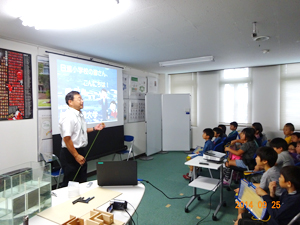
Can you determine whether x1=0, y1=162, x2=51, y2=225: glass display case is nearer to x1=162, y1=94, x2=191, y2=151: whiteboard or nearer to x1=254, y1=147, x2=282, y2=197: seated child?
x1=254, y1=147, x2=282, y2=197: seated child

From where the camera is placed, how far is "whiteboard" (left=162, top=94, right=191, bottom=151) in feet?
20.8

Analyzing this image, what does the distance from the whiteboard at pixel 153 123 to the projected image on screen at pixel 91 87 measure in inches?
52.3

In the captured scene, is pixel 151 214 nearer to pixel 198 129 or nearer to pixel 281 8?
pixel 281 8

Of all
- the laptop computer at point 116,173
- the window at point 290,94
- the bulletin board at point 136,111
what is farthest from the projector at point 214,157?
the window at point 290,94

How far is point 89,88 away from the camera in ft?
13.3

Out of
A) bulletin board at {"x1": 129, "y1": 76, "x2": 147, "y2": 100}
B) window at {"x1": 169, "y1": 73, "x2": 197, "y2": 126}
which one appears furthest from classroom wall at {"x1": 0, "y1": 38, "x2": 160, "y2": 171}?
window at {"x1": 169, "y1": 73, "x2": 197, "y2": 126}

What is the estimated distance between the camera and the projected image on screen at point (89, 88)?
346cm

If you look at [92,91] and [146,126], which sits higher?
[92,91]

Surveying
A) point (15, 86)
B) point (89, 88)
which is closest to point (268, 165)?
point (89, 88)

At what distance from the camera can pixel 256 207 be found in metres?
1.92

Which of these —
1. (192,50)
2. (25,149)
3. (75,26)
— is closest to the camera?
(75,26)

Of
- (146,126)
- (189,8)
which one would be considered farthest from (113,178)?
(146,126)

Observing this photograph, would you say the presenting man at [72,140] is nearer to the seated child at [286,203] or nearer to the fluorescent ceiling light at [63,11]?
the fluorescent ceiling light at [63,11]

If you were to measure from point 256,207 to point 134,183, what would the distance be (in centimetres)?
121
